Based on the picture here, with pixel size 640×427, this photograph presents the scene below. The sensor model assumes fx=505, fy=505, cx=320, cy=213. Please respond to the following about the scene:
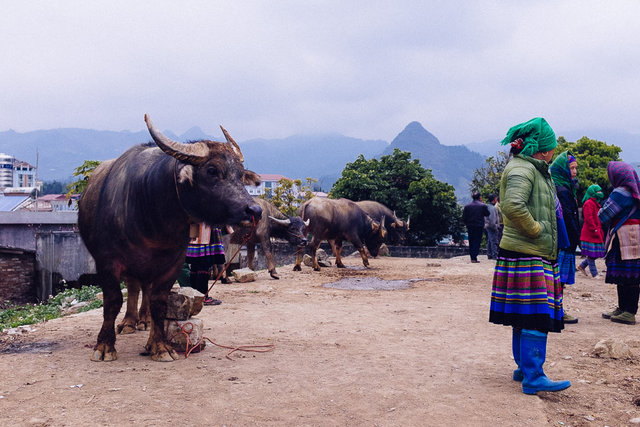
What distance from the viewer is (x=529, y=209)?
3.89m

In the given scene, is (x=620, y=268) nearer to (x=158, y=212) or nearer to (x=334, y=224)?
(x=158, y=212)

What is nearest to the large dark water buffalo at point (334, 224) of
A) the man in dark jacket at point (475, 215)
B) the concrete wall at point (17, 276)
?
the man in dark jacket at point (475, 215)

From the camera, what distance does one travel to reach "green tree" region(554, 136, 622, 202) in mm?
17750

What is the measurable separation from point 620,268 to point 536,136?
10.9 ft

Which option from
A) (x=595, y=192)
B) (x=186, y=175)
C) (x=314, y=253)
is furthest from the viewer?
(x=314, y=253)

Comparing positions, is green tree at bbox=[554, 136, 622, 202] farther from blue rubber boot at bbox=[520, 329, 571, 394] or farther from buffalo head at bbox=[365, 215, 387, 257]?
blue rubber boot at bbox=[520, 329, 571, 394]

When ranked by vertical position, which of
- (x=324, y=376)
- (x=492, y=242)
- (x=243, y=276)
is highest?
(x=492, y=242)

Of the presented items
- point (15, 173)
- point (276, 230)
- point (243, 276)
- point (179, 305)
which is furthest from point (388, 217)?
point (15, 173)

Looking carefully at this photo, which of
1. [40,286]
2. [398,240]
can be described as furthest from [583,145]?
[40,286]

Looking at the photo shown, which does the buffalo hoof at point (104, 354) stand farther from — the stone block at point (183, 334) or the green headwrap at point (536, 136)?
the green headwrap at point (536, 136)

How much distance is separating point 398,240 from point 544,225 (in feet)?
52.7

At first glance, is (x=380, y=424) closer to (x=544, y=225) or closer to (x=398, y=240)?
(x=544, y=225)

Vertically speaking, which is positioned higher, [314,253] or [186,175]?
[186,175]

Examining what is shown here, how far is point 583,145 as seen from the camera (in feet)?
62.8
